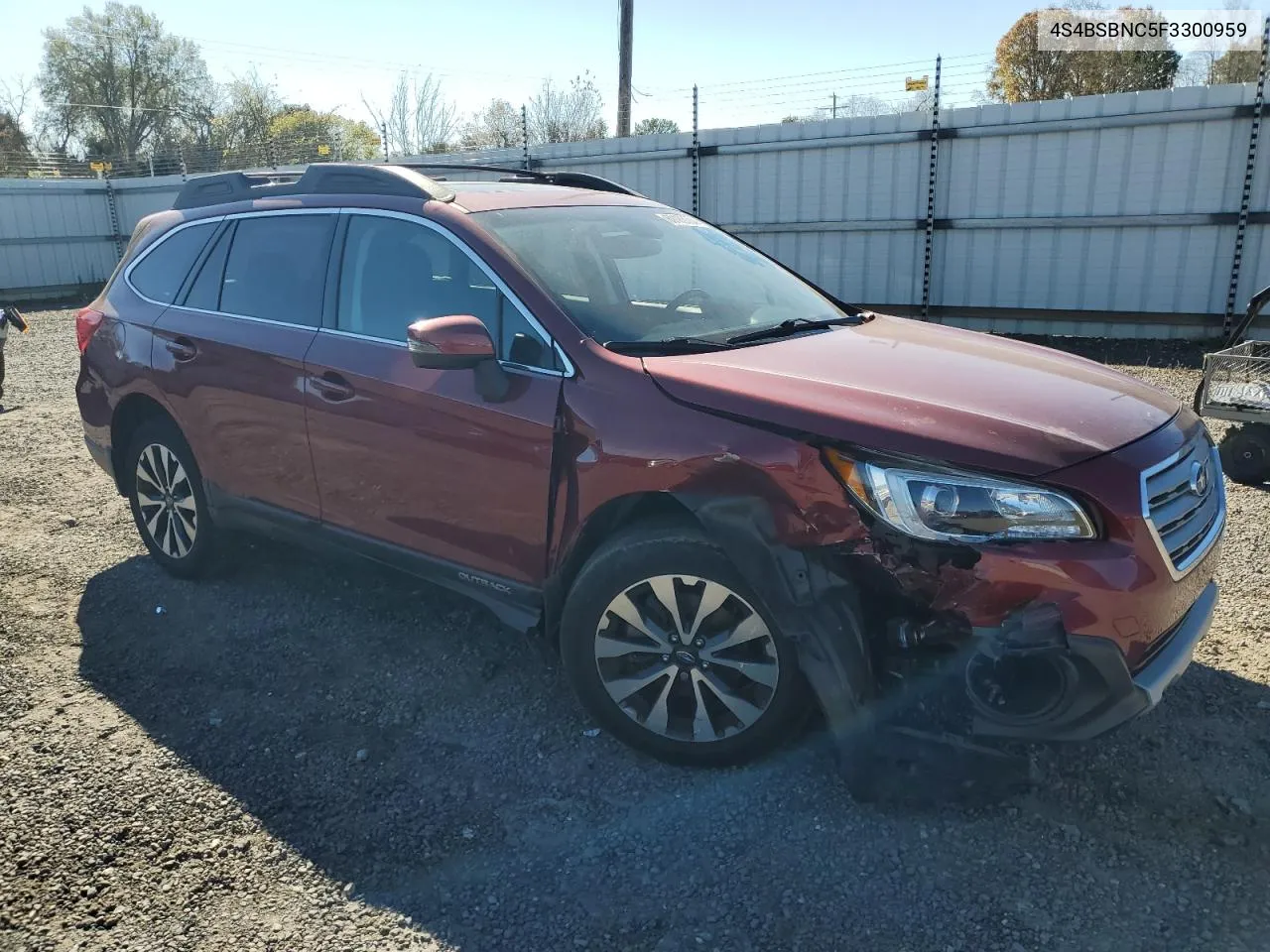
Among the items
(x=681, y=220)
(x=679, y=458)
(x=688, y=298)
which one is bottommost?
(x=679, y=458)

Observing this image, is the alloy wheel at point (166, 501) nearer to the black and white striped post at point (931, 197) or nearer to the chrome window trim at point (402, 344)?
the chrome window trim at point (402, 344)

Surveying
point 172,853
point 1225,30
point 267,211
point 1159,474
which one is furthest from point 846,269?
point 172,853

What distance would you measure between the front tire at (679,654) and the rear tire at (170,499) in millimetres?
2355

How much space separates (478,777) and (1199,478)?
2.45 m

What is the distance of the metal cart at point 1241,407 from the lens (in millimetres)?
5668

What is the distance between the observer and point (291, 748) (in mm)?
3275

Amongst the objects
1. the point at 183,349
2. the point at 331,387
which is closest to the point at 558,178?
the point at 331,387

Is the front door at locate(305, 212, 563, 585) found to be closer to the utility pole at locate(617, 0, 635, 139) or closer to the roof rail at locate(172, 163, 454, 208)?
the roof rail at locate(172, 163, 454, 208)

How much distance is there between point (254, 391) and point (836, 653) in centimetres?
271

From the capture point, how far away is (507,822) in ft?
9.39

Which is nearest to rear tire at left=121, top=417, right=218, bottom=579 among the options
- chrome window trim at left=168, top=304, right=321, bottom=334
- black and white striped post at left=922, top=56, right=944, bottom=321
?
chrome window trim at left=168, top=304, right=321, bottom=334

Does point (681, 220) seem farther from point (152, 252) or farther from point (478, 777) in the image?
point (152, 252)

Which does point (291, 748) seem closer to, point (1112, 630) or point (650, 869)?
point (650, 869)

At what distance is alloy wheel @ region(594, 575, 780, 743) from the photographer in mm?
2828
